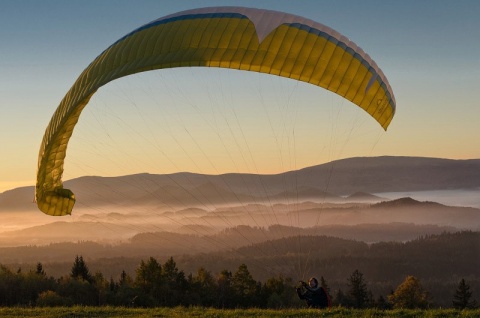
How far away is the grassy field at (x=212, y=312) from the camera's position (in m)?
17.8

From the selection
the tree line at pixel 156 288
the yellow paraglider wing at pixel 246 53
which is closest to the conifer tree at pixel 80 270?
the tree line at pixel 156 288

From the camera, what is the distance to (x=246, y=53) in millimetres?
17938

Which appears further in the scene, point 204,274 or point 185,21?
point 204,274

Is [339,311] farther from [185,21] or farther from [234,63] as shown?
[185,21]

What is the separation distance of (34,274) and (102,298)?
11441mm

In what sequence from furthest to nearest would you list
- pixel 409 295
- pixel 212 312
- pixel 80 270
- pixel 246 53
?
pixel 409 295, pixel 80 270, pixel 212 312, pixel 246 53

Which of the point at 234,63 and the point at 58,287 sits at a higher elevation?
the point at 234,63

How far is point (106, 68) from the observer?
18.6 m

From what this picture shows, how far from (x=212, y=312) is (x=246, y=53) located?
724cm

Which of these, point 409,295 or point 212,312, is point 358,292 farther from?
point 212,312

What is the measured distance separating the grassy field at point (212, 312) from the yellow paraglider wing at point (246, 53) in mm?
5406

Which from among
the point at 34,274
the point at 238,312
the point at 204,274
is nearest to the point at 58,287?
the point at 34,274

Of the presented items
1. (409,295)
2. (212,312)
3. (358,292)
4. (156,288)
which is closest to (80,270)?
(156,288)

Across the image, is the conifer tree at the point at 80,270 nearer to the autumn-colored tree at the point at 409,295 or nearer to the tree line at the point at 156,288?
the tree line at the point at 156,288
